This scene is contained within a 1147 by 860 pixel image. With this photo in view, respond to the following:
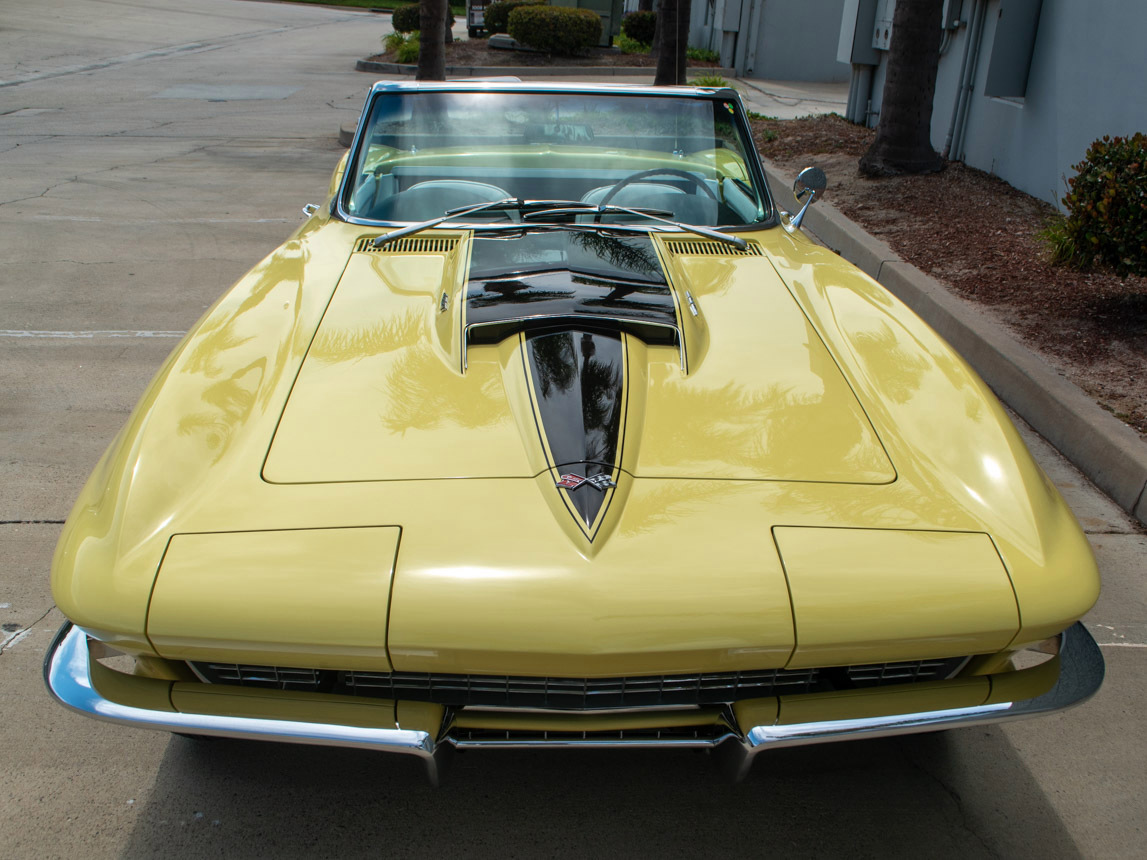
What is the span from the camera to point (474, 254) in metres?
2.67

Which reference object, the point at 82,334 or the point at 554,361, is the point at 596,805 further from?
the point at 82,334

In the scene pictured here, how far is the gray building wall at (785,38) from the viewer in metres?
17.6

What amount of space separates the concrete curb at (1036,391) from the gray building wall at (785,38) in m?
13.3

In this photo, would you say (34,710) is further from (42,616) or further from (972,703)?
(972,703)

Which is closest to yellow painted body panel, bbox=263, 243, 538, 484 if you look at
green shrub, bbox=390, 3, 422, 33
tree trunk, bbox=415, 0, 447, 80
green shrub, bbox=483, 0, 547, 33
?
tree trunk, bbox=415, 0, 447, 80

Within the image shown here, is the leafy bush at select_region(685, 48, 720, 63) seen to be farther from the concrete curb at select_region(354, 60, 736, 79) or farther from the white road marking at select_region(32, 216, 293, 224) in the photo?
the white road marking at select_region(32, 216, 293, 224)

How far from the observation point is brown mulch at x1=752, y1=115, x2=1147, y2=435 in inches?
173

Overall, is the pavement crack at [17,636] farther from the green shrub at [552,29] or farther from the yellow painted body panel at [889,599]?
the green shrub at [552,29]

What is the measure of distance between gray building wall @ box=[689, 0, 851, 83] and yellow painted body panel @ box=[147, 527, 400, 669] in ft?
60.4

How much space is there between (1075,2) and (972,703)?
24.6 feet

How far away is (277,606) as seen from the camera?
1.54 metres

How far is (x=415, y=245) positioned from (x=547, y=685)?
1.65m

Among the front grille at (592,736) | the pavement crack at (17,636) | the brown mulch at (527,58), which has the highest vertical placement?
the brown mulch at (527,58)

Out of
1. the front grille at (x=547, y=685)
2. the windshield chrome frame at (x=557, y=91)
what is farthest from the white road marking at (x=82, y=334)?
the front grille at (x=547, y=685)
